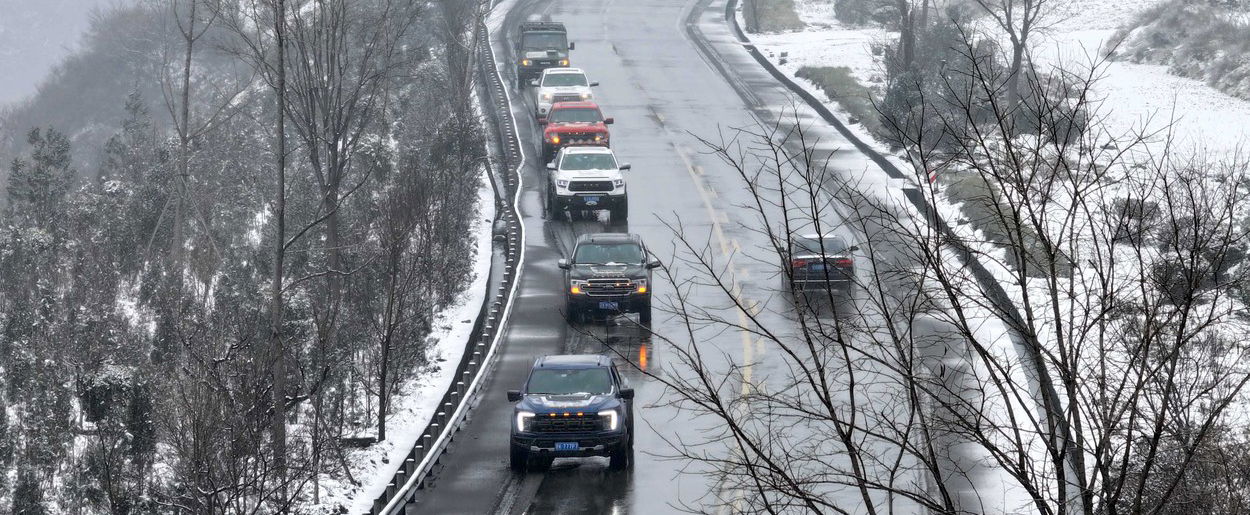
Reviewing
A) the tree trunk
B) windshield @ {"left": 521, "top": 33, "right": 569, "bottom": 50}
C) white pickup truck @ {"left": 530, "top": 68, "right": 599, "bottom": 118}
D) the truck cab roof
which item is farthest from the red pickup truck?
the truck cab roof

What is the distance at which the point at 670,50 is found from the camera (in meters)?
67.6

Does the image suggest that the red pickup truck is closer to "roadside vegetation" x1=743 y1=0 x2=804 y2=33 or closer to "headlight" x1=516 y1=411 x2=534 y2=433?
"headlight" x1=516 y1=411 x2=534 y2=433

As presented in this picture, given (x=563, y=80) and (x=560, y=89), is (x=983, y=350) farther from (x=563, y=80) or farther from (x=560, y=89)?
(x=563, y=80)

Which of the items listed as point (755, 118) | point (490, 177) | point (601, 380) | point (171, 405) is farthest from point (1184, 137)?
point (171, 405)

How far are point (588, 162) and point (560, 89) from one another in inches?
509

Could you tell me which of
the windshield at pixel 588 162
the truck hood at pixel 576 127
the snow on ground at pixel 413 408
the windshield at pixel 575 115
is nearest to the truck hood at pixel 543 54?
the windshield at pixel 575 115

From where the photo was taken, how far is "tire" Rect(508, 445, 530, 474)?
790 inches

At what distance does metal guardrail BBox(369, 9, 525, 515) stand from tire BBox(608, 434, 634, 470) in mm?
2845

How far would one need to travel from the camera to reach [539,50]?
57.6 meters

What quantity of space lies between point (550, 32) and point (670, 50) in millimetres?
10875

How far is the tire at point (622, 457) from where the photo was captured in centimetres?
1992

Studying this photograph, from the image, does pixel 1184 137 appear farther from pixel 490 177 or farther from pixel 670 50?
pixel 670 50

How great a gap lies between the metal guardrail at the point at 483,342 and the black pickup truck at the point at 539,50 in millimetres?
1599

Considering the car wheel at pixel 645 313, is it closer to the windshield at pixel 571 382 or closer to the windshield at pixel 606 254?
the windshield at pixel 606 254
